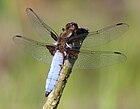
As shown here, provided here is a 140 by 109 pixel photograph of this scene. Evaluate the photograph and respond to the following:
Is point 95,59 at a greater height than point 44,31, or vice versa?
point 44,31

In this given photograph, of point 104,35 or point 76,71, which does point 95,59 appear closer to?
point 104,35

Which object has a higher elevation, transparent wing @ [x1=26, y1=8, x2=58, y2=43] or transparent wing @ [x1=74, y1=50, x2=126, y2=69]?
transparent wing @ [x1=26, y1=8, x2=58, y2=43]

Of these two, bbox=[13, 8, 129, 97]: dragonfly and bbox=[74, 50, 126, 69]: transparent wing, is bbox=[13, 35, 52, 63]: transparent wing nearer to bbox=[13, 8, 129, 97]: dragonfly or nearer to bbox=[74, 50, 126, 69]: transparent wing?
bbox=[13, 8, 129, 97]: dragonfly

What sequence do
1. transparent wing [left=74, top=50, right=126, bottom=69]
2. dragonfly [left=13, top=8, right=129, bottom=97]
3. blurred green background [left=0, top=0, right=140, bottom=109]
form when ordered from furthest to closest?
blurred green background [left=0, top=0, right=140, bottom=109] → transparent wing [left=74, top=50, right=126, bottom=69] → dragonfly [left=13, top=8, right=129, bottom=97]

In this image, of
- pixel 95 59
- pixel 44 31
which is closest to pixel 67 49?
pixel 95 59

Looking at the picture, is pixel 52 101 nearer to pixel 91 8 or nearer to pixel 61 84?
pixel 61 84

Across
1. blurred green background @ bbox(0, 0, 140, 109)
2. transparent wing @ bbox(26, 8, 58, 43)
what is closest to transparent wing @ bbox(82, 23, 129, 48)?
transparent wing @ bbox(26, 8, 58, 43)

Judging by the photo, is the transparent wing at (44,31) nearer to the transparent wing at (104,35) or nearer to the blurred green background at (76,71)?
the transparent wing at (104,35)
